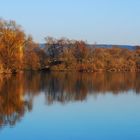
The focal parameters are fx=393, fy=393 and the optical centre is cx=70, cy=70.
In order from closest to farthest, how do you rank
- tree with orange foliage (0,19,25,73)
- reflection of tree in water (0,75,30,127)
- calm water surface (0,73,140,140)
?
calm water surface (0,73,140,140)
reflection of tree in water (0,75,30,127)
tree with orange foliage (0,19,25,73)

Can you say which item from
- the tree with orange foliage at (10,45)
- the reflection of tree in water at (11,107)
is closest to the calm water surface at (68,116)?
the reflection of tree in water at (11,107)

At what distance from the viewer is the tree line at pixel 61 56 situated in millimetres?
45938

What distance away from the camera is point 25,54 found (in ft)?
180

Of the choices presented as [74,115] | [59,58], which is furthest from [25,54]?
[74,115]

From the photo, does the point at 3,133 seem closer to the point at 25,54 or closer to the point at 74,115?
the point at 74,115

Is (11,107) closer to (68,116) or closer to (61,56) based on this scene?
(68,116)

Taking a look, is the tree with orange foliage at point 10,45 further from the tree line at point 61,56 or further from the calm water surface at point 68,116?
the calm water surface at point 68,116

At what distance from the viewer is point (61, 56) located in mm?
61250

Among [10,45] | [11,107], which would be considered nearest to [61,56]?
[10,45]

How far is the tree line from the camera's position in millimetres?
45938

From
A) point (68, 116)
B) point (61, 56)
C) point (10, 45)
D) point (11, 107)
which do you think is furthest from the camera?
point (61, 56)

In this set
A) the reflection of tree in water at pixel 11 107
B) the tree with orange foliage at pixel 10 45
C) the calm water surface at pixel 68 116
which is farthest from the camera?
the tree with orange foliage at pixel 10 45

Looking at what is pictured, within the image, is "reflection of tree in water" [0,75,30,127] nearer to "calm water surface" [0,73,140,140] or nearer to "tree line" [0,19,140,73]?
"calm water surface" [0,73,140,140]

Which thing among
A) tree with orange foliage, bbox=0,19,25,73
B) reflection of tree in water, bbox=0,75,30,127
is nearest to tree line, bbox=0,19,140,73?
tree with orange foliage, bbox=0,19,25,73
